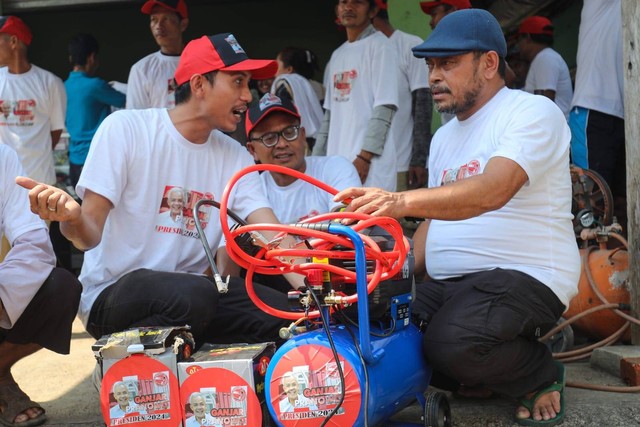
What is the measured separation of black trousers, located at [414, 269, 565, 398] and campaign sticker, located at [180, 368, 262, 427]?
0.74m

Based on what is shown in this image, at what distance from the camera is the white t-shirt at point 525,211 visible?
2.92 metres

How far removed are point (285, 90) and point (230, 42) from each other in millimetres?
2467

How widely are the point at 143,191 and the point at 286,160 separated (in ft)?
3.25

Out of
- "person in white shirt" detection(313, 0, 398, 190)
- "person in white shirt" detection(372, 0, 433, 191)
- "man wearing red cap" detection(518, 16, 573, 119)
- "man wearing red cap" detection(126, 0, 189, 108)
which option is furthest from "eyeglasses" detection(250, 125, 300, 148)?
"man wearing red cap" detection(518, 16, 573, 119)

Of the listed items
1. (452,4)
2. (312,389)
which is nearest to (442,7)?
(452,4)

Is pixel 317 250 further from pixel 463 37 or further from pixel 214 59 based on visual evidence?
pixel 214 59

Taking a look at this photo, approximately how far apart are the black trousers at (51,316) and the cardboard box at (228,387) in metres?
0.83

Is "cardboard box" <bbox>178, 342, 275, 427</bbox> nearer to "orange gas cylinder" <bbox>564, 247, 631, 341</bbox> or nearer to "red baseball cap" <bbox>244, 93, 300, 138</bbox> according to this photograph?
"red baseball cap" <bbox>244, 93, 300, 138</bbox>

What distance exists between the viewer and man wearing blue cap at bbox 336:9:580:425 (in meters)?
2.81

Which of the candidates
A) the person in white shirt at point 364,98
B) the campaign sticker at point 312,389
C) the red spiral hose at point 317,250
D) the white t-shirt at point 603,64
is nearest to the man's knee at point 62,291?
the red spiral hose at point 317,250

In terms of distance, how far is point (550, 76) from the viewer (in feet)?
19.7

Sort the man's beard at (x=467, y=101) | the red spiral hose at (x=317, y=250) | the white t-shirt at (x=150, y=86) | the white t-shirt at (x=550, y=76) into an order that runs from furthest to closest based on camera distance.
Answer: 1. the white t-shirt at (x=550, y=76)
2. the white t-shirt at (x=150, y=86)
3. the man's beard at (x=467, y=101)
4. the red spiral hose at (x=317, y=250)

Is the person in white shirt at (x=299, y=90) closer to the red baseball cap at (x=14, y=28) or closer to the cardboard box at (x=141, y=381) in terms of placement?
the red baseball cap at (x=14, y=28)

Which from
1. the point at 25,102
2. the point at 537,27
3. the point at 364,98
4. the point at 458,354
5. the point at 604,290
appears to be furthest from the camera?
the point at 537,27
